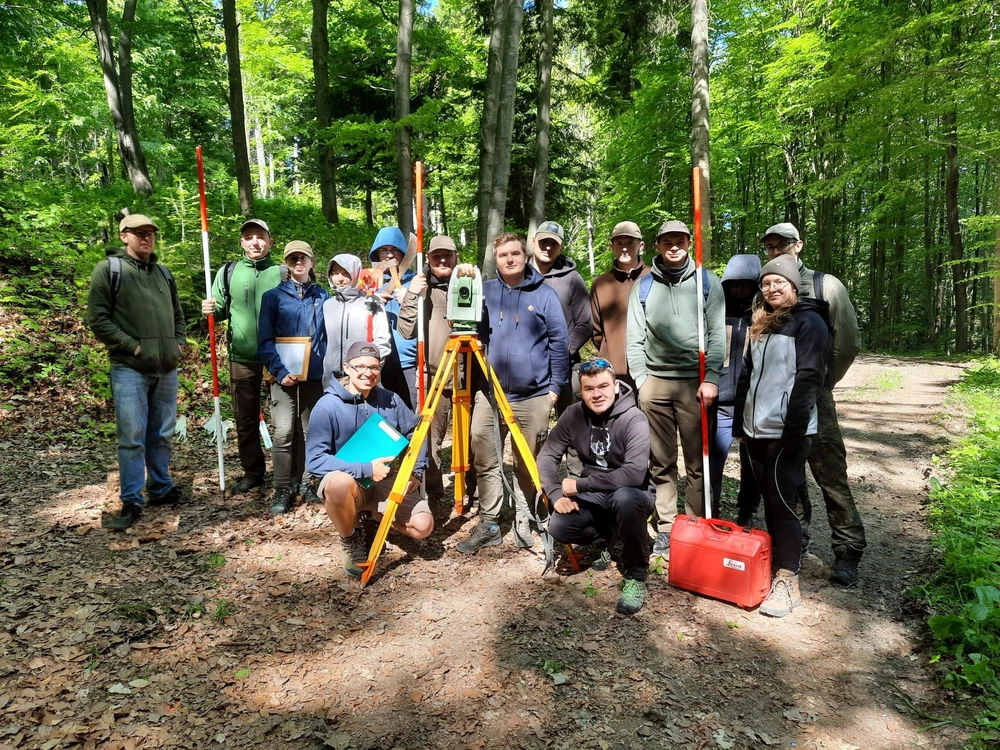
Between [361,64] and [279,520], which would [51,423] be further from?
[361,64]

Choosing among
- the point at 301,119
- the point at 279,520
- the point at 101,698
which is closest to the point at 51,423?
the point at 279,520

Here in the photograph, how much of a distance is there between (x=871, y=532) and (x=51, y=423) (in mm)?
8536

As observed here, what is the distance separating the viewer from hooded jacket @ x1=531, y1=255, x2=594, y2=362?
15.2 ft

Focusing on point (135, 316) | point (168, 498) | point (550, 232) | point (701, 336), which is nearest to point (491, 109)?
point (550, 232)

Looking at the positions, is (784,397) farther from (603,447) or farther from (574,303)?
(574,303)

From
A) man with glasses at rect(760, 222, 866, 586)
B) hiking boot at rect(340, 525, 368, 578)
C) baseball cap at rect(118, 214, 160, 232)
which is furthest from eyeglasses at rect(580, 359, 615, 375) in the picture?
baseball cap at rect(118, 214, 160, 232)

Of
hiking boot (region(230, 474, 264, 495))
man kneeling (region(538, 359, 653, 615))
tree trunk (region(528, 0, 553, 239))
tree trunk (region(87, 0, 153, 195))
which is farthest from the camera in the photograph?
tree trunk (region(528, 0, 553, 239))

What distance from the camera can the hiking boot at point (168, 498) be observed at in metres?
4.79

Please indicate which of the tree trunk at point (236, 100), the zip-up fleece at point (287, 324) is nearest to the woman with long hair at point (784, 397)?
the zip-up fleece at point (287, 324)

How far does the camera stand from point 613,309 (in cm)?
465

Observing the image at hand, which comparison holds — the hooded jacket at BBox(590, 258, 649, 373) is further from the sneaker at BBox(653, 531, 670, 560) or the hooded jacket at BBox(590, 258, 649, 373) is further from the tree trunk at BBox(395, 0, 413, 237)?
the tree trunk at BBox(395, 0, 413, 237)

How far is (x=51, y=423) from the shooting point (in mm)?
6449

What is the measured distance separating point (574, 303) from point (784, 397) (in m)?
1.81

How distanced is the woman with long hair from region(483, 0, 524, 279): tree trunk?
500 centimetres
